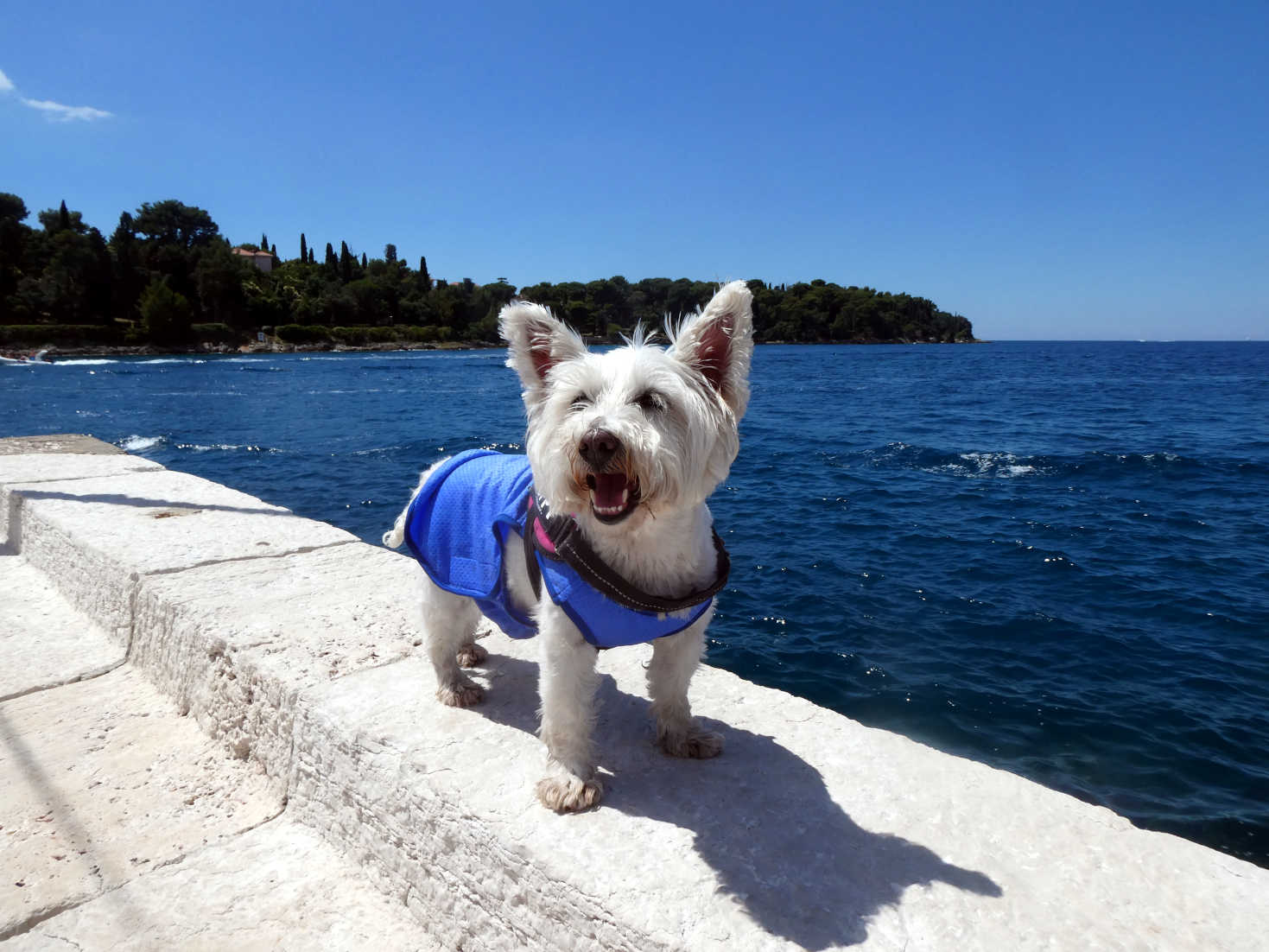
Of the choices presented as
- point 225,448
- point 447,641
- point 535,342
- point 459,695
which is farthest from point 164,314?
point 535,342

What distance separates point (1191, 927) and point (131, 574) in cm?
457

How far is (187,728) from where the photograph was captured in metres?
3.30

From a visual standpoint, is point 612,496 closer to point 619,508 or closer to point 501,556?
point 619,508

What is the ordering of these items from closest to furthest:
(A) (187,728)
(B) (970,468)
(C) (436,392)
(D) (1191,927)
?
1. (D) (1191,927)
2. (A) (187,728)
3. (B) (970,468)
4. (C) (436,392)

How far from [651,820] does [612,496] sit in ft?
3.25

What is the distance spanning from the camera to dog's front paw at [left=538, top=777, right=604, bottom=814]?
2.22 m

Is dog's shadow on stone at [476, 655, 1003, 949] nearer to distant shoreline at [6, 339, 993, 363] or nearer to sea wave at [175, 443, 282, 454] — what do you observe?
sea wave at [175, 443, 282, 454]

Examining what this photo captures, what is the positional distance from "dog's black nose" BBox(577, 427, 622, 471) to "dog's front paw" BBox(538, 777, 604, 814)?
0.98 m

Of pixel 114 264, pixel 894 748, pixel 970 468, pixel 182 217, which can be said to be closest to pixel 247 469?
pixel 970 468

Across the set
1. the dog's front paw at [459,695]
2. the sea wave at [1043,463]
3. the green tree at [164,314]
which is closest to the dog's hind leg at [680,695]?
the dog's front paw at [459,695]

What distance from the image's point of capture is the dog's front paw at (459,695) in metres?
2.84

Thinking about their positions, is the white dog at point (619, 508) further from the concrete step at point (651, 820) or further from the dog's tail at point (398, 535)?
the dog's tail at point (398, 535)

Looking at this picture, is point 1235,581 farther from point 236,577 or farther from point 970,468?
point 236,577

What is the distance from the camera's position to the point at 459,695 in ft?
9.36
